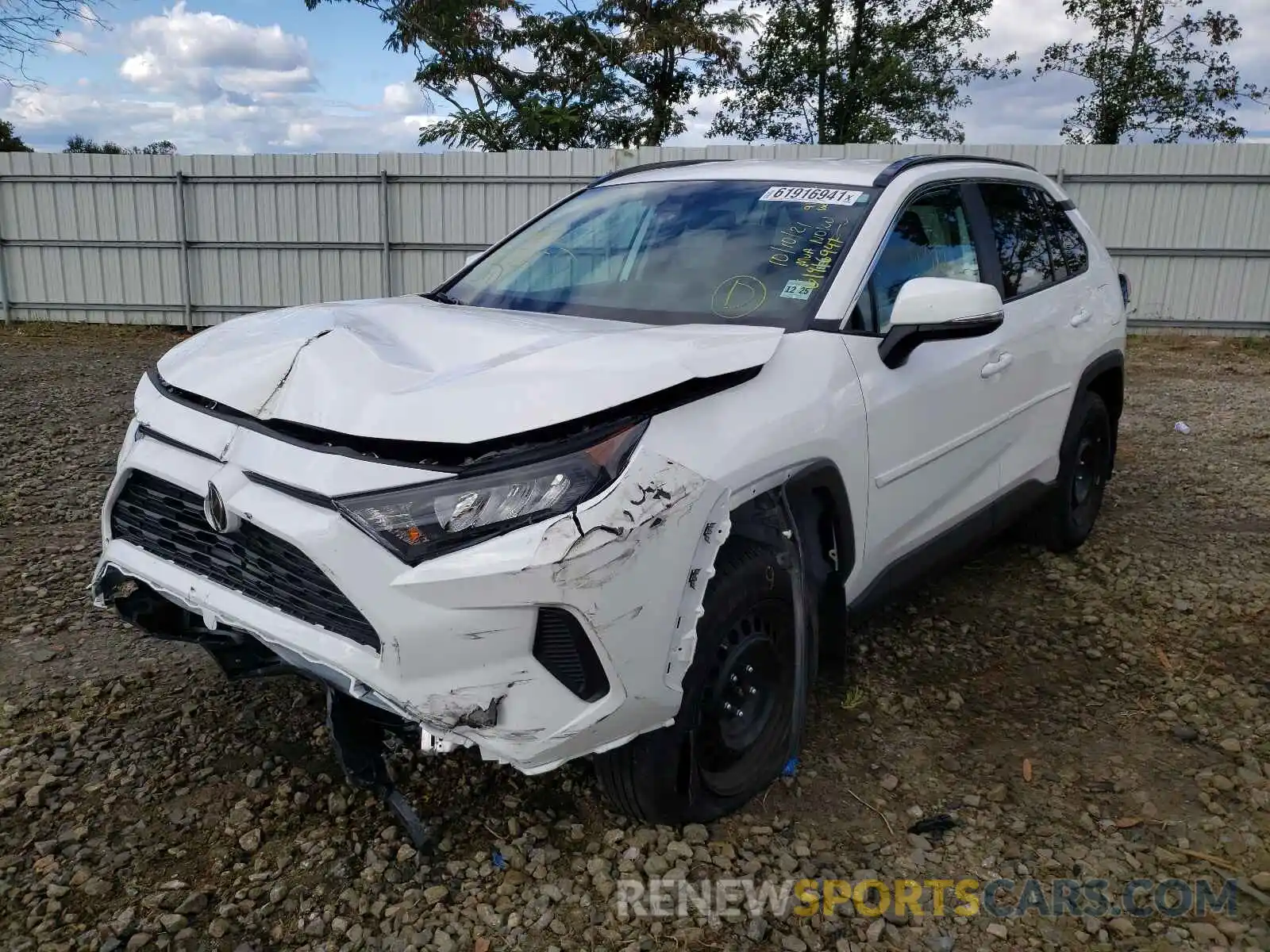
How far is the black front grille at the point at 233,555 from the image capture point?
2045 millimetres

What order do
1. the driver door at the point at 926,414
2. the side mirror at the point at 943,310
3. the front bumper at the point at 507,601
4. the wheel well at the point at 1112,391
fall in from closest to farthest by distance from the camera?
the front bumper at the point at 507,601 < the side mirror at the point at 943,310 < the driver door at the point at 926,414 < the wheel well at the point at 1112,391

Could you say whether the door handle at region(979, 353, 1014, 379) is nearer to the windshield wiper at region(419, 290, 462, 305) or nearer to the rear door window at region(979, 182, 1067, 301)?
the rear door window at region(979, 182, 1067, 301)

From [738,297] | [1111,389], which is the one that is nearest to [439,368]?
[738,297]

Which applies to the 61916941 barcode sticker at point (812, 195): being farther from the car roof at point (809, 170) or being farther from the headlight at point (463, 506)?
the headlight at point (463, 506)

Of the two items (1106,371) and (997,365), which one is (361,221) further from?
(997,365)

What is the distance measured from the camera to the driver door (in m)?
2.81

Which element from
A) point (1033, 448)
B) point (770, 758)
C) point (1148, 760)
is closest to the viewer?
point (770, 758)

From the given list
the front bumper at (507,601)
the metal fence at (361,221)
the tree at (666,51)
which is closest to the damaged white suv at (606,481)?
the front bumper at (507,601)

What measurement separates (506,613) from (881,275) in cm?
171

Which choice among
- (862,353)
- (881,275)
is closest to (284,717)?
(862,353)

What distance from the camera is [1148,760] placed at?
2.95m

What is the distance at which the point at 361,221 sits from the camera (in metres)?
13.0

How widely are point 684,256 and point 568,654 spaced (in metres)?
1.66

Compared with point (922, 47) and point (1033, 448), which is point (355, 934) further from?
point (922, 47)
